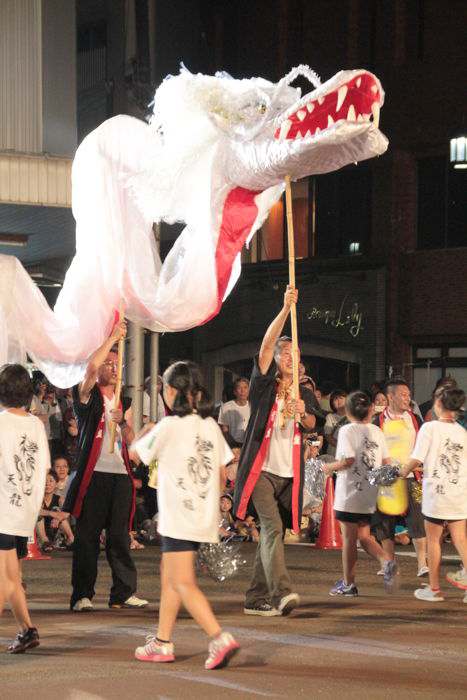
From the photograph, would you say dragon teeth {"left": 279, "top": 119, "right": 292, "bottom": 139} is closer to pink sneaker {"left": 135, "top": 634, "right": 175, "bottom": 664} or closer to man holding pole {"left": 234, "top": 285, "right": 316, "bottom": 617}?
man holding pole {"left": 234, "top": 285, "right": 316, "bottom": 617}

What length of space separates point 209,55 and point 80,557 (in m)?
22.9

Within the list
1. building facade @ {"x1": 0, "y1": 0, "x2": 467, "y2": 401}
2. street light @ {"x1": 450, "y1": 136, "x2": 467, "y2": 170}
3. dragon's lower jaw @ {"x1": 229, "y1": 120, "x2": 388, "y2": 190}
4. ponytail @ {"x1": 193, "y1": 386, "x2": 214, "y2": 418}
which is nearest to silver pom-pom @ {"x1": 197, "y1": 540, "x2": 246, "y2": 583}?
ponytail @ {"x1": 193, "y1": 386, "x2": 214, "y2": 418}

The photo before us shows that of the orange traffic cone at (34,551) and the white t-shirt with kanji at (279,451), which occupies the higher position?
the white t-shirt with kanji at (279,451)

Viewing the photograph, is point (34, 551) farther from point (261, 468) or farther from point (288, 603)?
point (288, 603)

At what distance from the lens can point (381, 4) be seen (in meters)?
27.1

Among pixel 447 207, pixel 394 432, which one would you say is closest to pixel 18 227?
pixel 394 432

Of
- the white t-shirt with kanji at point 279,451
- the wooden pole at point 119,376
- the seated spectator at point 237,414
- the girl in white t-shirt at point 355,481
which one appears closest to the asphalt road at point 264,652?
the girl in white t-shirt at point 355,481

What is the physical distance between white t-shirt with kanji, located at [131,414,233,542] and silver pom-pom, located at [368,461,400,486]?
3359 mm

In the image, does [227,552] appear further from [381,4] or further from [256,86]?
[381,4]

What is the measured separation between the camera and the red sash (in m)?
9.17

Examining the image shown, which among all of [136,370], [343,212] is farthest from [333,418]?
[343,212]

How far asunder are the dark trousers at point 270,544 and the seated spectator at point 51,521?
17.3 ft

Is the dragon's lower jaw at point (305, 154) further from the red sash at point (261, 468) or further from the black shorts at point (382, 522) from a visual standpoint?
the black shorts at point (382, 522)

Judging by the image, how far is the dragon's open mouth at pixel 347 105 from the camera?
7703 millimetres
